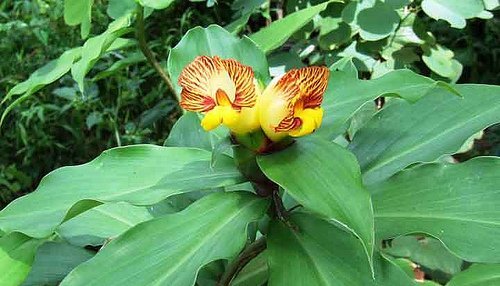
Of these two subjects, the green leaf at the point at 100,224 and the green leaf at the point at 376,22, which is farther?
the green leaf at the point at 376,22

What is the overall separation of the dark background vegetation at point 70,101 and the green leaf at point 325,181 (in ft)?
6.36

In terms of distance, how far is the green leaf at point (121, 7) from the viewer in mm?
1453

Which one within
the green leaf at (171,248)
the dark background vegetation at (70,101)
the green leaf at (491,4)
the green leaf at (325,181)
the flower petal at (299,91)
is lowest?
the dark background vegetation at (70,101)

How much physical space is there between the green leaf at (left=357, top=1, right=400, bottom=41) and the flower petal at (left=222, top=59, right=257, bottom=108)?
41.4 inches

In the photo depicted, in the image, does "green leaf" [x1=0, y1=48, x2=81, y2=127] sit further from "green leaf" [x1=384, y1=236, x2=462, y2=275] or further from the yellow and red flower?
"green leaf" [x1=384, y1=236, x2=462, y2=275]

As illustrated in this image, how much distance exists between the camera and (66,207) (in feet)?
2.93

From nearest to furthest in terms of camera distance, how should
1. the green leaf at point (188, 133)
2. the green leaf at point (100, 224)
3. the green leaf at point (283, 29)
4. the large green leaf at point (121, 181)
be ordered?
the large green leaf at point (121, 181), the green leaf at point (100, 224), the green leaf at point (188, 133), the green leaf at point (283, 29)

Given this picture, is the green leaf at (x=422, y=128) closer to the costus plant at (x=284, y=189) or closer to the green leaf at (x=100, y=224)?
the costus plant at (x=284, y=189)

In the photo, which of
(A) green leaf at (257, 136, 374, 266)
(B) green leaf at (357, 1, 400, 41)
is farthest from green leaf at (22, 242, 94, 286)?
(B) green leaf at (357, 1, 400, 41)

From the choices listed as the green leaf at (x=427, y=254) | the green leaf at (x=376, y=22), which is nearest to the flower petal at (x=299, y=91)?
the green leaf at (x=427, y=254)

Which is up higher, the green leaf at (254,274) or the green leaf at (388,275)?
the green leaf at (388,275)

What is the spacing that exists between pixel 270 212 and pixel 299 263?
104mm

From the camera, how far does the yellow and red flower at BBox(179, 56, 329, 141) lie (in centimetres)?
77

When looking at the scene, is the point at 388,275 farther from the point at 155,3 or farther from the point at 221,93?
the point at 155,3
